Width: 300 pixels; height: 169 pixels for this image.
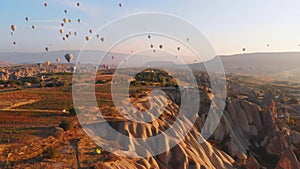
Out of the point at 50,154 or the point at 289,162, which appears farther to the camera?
the point at 289,162

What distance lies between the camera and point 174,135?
24.4 meters

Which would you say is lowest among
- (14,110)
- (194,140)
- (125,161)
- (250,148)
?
(250,148)

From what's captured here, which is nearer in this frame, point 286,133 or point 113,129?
point 113,129

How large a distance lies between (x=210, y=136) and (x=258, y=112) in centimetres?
891

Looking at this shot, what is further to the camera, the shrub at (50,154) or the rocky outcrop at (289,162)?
the rocky outcrop at (289,162)

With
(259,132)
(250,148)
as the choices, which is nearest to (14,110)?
(250,148)

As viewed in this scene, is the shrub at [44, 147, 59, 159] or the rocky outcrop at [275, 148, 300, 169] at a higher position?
the shrub at [44, 147, 59, 159]

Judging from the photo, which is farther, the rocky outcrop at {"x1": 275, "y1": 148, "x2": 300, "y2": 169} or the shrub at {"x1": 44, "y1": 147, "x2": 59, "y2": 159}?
the rocky outcrop at {"x1": 275, "y1": 148, "x2": 300, "y2": 169}

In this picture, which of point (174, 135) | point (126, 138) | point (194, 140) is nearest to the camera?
point (126, 138)

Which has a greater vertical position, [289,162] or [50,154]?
[50,154]

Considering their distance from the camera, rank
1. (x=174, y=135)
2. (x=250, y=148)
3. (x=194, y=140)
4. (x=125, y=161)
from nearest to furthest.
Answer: (x=125, y=161) → (x=174, y=135) → (x=194, y=140) → (x=250, y=148)

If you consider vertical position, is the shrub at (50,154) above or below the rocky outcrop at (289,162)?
above

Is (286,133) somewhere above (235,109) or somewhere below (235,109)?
below

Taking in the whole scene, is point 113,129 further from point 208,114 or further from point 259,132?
point 259,132
